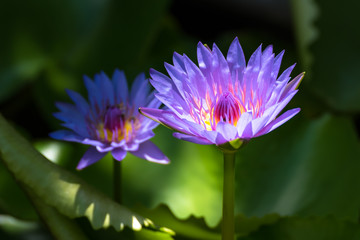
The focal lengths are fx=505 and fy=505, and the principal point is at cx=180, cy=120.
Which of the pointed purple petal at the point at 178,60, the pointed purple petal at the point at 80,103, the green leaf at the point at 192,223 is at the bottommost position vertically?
the green leaf at the point at 192,223

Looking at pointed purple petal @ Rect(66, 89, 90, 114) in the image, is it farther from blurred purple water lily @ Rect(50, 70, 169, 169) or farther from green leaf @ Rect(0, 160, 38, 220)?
green leaf @ Rect(0, 160, 38, 220)

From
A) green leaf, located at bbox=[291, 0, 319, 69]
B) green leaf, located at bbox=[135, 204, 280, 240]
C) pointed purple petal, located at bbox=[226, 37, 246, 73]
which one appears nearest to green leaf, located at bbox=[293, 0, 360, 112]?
green leaf, located at bbox=[291, 0, 319, 69]

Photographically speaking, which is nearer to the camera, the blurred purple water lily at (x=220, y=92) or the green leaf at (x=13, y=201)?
the blurred purple water lily at (x=220, y=92)

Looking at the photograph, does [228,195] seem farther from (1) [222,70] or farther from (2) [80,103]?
(2) [80,103]

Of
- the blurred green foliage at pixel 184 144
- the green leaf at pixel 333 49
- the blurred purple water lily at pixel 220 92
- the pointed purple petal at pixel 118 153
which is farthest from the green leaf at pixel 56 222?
the green leaf at pixel 333 49

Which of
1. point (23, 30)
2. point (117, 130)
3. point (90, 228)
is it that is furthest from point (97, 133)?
point (23, 30)

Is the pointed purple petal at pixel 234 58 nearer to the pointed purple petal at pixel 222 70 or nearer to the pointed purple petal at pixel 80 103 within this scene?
the pointed purple petal at pixel 222 70

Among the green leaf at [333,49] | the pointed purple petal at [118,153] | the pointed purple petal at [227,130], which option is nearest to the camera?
the pointed purple petal at [227,130]
